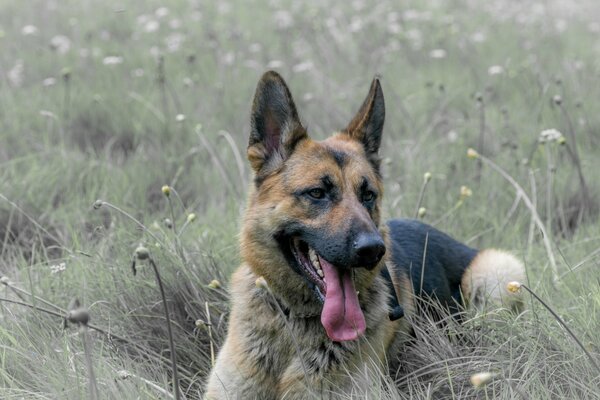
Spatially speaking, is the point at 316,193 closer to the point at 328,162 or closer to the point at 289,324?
the point at 328,162

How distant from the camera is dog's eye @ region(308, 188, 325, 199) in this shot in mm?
3484

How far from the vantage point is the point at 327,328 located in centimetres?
335

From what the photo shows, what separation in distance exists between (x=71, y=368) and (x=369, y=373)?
1237mm

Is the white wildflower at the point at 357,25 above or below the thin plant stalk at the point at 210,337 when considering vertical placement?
above

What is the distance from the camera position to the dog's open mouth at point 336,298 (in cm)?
335

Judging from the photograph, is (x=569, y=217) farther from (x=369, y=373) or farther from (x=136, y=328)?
(x=136, y=328)

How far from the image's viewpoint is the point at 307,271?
137 inches

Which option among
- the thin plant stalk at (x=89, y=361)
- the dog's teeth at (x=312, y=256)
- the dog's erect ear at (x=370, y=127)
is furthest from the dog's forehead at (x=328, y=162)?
the thin plant stalk at (x=89, y=361)

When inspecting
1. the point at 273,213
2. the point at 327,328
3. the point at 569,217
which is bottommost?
the point at 569,217

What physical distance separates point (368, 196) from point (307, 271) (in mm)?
463

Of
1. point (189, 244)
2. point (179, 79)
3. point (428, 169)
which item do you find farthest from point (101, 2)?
point (189, 244)

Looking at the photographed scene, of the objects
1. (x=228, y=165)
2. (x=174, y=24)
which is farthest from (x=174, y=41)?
(x=228, y=165)

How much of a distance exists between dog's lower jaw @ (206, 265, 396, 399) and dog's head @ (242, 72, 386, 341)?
0.11 metres

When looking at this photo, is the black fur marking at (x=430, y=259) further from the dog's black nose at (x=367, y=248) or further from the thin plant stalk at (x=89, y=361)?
the thin plant stalk at (x=89, y=361)
